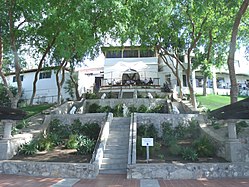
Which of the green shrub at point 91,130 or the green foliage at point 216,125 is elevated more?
the green foliage at point 216,125

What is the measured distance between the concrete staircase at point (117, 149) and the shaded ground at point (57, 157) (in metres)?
0.91

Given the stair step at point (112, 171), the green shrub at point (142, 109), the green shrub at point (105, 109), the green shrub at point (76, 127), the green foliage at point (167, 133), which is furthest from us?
the green shrub at point (105, 109)

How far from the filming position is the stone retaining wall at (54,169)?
27.0 feet

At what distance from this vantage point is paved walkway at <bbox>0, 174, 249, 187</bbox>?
713 centimetres

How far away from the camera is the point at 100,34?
1491 cm

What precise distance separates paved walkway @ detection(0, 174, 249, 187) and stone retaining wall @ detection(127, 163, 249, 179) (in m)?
0.31

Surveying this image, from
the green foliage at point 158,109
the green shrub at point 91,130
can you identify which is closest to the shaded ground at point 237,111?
the green shrub at point 91,130

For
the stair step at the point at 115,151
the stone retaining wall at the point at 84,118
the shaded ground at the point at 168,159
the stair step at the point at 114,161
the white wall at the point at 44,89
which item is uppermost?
the white wall at the point at 44,89

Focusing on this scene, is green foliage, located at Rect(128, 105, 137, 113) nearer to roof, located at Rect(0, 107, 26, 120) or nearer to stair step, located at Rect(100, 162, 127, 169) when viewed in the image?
stair step, located at Rect(100, 162, 127, 169)

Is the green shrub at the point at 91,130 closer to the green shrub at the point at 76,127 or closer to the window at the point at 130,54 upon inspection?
the green shrub at the point at 76,127

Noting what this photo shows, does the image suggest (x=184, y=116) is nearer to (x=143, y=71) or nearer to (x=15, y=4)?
(x=15, y=4)

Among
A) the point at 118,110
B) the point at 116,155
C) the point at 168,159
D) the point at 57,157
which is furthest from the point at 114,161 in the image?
the point at 118,110

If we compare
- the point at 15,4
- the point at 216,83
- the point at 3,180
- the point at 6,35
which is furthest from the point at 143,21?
the point at 216,83

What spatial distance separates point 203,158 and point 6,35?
52.1ft
